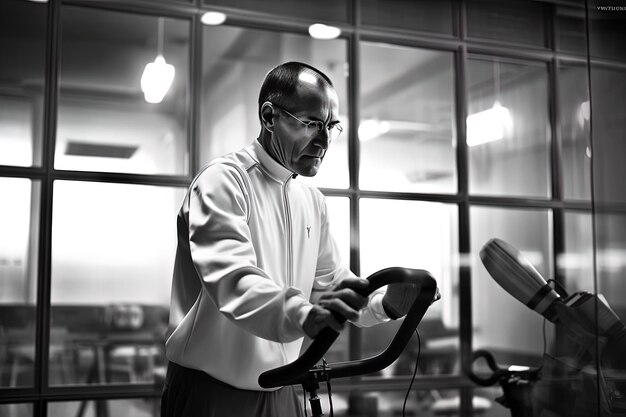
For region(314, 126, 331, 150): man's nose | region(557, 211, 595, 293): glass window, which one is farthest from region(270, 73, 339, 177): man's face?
region(557, 211, 595, 293): glass window

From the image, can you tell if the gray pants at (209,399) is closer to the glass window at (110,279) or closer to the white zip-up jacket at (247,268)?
the white zip-up jacket at (247,268)

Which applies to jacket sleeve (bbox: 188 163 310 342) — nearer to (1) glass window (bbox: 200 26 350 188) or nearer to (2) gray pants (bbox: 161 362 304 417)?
(2) gray pants (bbox: 161 362 304 417)

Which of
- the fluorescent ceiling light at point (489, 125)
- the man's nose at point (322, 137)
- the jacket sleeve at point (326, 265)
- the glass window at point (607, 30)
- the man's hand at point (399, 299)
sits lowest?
the man's hand at point (399, 299)

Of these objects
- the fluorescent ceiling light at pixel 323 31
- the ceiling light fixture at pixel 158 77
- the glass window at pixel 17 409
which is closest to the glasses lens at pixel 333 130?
the ceiling light fixture at pixel 158 77

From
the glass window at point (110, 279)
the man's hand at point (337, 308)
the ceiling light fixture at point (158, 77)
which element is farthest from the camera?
the ceiling light fixture at point (158, 77)

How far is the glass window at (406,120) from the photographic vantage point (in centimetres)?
418

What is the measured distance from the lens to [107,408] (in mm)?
3568

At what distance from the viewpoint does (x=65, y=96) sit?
11.8ft

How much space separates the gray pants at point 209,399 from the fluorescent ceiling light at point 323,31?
2519 millimetres

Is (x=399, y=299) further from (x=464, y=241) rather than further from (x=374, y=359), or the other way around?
(x=464, y=241)

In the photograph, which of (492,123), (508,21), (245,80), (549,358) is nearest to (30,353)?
(245,80)

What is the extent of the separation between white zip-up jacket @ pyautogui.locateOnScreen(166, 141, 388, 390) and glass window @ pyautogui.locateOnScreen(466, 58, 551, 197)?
2354 millimetres

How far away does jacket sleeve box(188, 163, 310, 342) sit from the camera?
158cm

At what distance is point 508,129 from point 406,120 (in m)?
0.74
